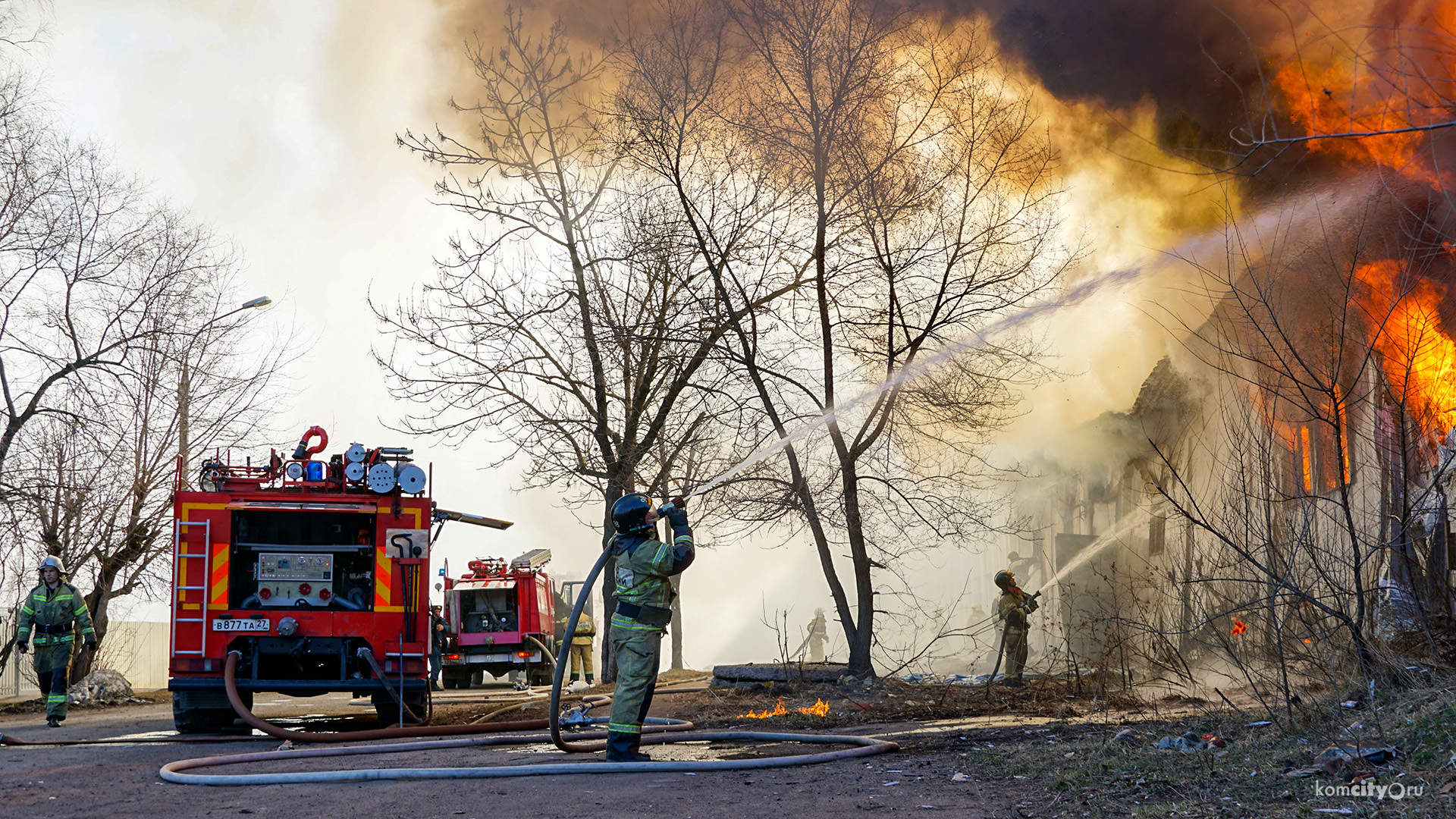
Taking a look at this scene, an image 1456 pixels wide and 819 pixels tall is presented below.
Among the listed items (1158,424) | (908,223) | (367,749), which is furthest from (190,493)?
(1158,424)

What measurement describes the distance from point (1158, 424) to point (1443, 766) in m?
15.4

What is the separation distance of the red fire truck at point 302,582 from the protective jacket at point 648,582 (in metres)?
3.62

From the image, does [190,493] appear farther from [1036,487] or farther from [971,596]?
[971,596]

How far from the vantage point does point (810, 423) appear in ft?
41.4

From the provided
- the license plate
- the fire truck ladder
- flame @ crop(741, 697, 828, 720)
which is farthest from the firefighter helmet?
the fire truck ladder

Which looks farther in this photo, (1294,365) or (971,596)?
(971,596)

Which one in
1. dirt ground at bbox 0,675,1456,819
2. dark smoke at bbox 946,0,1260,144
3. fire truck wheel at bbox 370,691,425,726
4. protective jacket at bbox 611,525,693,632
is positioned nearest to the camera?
dirt ground at bbox 0,675,1456,819

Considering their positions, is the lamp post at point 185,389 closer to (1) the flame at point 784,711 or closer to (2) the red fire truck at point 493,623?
(2) the red fire truck at point 493,623

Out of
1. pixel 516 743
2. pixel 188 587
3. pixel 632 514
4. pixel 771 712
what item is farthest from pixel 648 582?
pixel 188 587

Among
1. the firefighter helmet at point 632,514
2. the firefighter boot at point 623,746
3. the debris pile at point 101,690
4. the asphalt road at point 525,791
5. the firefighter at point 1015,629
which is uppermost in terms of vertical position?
the firefighter helmet at point 632,514

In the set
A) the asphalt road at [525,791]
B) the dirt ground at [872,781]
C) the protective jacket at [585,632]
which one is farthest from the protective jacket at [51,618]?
the protective jacket at [585,632]

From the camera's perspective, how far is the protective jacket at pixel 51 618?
1167 cm

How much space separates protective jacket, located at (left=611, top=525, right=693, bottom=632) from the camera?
741cm

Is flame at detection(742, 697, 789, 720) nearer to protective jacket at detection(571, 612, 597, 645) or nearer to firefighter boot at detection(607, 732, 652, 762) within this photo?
firefighter boot at detection(607, 732, 652, 762)
